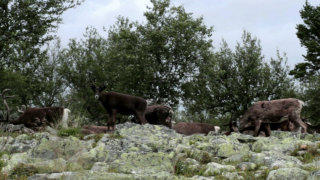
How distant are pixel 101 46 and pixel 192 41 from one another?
49.5ft

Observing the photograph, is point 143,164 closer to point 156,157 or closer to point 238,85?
point 156,157

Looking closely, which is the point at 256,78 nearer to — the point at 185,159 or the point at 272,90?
the point at 272,90

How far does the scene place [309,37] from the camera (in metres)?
34.7

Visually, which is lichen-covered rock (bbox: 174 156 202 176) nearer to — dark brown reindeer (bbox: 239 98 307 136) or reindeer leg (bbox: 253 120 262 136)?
reindeer leg (bbox: 253 120 262 136)

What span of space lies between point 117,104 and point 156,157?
20.3 ft

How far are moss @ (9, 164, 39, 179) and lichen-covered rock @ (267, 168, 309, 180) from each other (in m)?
5.10

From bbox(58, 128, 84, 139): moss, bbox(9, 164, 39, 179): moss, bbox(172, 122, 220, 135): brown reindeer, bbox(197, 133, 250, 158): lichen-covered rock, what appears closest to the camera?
bbox(9, 164, 39, 179): moss

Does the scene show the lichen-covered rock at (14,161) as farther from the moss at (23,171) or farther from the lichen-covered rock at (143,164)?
the lichen-covered rock at (143,164)

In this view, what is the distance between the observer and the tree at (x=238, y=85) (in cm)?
3303

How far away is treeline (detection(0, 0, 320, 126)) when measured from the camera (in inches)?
975

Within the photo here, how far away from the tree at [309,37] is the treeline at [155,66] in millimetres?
86

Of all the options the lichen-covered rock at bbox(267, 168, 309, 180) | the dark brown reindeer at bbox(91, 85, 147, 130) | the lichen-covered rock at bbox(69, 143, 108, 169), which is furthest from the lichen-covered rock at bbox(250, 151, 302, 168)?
the dark brown reindeer at bbox(91, 85, 147, 130)

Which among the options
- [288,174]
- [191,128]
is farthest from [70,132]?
[288,174]

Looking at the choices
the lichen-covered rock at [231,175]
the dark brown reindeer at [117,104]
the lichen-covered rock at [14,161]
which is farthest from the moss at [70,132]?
the lichen-covered rock at [231,175]
